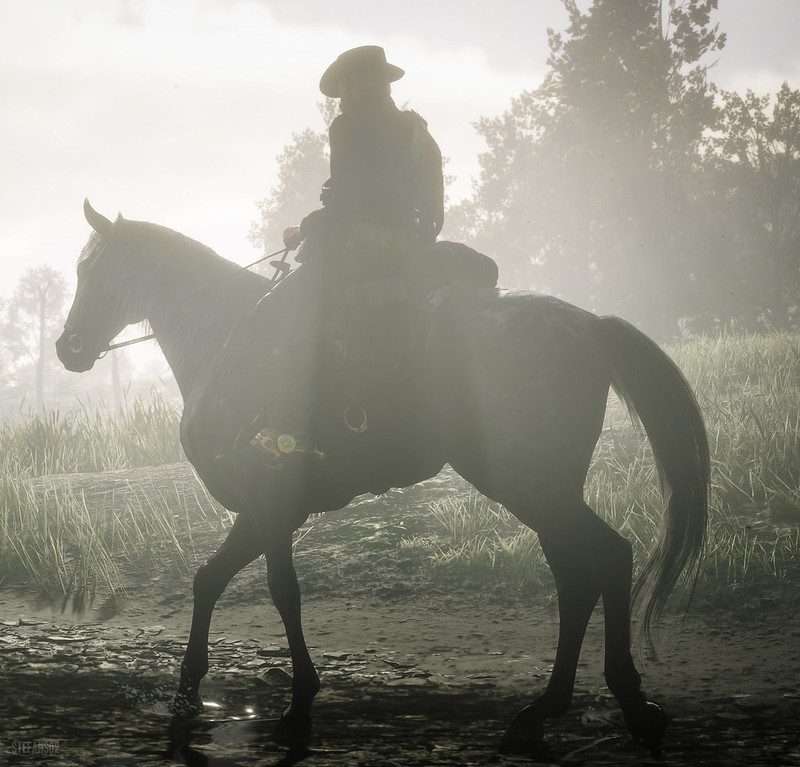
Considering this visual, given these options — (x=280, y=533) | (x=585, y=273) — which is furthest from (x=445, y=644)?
(x=585, y=273)

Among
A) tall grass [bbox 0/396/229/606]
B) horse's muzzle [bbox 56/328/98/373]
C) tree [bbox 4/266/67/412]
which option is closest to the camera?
horse's muzzle [bbox 56/328/98/373]

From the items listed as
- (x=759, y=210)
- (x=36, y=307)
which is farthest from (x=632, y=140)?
(x=36, y=307)

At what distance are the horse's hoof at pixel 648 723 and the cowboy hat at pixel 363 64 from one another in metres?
→ 3.43

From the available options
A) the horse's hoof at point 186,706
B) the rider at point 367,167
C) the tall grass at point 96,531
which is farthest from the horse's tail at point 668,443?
the tall grass at point 96,531

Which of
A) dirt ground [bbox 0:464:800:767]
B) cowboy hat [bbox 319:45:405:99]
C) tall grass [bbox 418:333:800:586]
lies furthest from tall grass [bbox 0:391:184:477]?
cowboy hat [bbox 319:45:405:99]

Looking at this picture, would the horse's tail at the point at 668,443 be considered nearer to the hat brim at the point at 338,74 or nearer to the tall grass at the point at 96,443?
the hat brim at the point at 338,74

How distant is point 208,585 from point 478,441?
174 cm

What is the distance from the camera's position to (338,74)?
4.12 meters

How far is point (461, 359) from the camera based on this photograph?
3830mm

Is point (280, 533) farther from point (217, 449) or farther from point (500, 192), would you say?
point (500, 192)

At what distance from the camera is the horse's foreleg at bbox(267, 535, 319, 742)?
3772mm

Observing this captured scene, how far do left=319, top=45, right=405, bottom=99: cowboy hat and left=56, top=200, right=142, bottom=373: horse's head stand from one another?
6.12ft

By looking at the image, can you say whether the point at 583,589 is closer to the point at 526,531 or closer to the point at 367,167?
the point at 367,167

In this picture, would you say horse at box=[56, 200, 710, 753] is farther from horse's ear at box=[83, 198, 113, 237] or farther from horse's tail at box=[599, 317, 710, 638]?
horse's ear at box=[83, 198, 113, 237]
